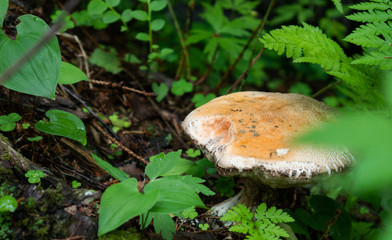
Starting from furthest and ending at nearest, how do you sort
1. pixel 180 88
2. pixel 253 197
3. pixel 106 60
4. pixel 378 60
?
pixel 180 88 → pixel 106 60 → pixel 253 197 → pixel 378 60

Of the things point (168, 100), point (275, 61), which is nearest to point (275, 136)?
point (168, 100)

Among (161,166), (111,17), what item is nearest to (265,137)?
(161,166)

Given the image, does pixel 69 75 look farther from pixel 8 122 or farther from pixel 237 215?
pixel 237 215

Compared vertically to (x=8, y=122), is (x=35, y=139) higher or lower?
lower

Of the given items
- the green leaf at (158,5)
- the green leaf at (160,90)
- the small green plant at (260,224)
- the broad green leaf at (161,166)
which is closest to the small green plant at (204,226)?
the small green plant at (260,224)

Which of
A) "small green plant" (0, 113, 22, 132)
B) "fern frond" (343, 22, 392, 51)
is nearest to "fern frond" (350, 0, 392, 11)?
"fern frond" (343, 22, 392, 51)

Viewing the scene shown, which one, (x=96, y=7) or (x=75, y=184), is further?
(x=96, y=7)

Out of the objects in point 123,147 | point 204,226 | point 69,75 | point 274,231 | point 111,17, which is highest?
point 111,17

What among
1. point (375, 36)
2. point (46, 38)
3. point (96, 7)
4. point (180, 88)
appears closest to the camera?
point (46, 38)
